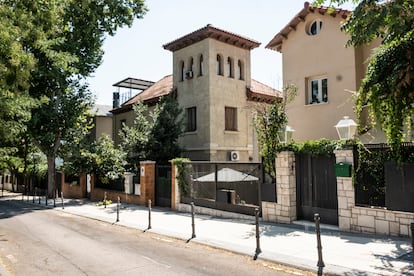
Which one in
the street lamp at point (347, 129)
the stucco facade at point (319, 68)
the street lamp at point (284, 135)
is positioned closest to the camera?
the street lamp at point (347, 129)

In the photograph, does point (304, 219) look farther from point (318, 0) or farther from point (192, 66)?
point (192, 66)

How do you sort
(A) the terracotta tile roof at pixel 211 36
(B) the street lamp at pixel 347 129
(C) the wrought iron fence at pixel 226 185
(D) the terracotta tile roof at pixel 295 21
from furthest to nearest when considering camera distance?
(A) the terracotta tile roof at pixel 211 36, (D) the terracotta tile roof at pixel 295 21, (C) the wrought iron fence at pixel 226 185, (B) the street lamp at pixel 347 129

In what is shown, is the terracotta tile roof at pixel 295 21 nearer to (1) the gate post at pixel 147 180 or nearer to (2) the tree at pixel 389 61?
(2) the tree at pixel 389 61

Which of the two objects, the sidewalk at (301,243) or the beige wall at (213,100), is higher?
the beige wall at (213,100)

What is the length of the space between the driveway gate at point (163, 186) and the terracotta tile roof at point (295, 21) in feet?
27.5

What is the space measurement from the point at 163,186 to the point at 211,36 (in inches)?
407

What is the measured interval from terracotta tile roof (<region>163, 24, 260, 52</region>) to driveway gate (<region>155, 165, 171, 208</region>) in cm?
942

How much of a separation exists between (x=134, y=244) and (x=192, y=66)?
15.8 metres

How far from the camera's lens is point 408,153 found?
8.70 m

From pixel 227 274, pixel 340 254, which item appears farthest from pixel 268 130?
pixel 227 274

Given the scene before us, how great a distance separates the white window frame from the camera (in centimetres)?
1571

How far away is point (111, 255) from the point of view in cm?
826

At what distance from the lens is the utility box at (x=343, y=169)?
957 centimetres

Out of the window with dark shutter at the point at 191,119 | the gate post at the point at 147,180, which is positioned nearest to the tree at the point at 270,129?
the gate post at the point at 147,180
